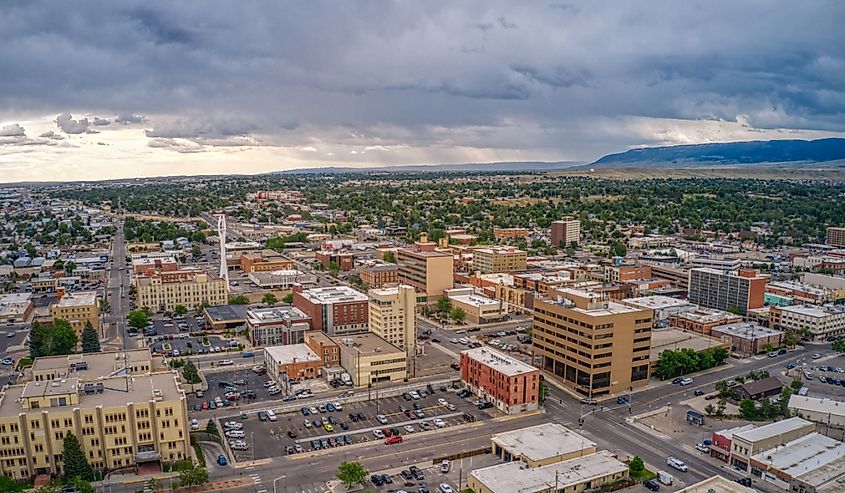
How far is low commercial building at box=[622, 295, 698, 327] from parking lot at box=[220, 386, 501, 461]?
39548 mm

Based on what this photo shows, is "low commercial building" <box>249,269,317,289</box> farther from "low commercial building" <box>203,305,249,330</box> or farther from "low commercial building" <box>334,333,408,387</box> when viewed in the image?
"low commercial building" <box>334,333,408,387</box>

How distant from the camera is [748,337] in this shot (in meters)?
80.8

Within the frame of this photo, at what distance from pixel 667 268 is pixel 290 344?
7147cm

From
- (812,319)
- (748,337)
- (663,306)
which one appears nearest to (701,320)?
(748,337)

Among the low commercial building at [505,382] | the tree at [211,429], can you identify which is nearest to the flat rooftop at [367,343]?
the low commercial building at [505,382]

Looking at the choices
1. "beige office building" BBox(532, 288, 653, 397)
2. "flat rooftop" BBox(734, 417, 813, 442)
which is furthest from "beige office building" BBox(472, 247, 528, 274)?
"flat rooftop" BBox(734, 417, 813, 442)

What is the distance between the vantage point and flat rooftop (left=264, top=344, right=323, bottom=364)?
70.7 metres

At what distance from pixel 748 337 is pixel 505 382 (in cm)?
3735

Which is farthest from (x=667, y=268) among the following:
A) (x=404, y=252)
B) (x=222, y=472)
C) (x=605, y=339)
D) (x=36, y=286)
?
(x=36, y=286)

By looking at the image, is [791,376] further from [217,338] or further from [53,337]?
[53,337]

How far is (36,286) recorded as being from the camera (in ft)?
393

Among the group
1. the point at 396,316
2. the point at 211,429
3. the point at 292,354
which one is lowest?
the point at 211,429

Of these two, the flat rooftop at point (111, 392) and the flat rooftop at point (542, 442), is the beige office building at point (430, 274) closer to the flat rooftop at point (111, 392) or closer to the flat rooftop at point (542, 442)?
the flat rooftop at point (542, 442)

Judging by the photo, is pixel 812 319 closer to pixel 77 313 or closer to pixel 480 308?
pixel 480 308
